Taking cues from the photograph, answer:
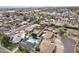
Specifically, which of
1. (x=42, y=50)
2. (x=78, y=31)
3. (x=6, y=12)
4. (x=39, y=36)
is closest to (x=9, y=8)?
(x=6, y=12)

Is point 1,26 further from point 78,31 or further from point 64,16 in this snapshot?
point 78,31

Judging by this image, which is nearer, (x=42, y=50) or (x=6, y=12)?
(x=42, y=50)
